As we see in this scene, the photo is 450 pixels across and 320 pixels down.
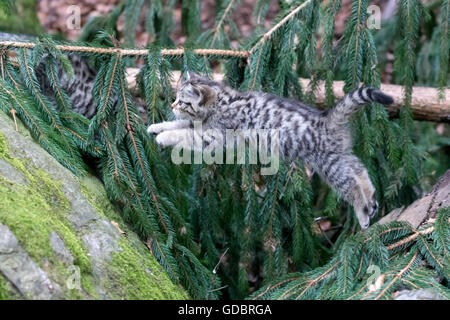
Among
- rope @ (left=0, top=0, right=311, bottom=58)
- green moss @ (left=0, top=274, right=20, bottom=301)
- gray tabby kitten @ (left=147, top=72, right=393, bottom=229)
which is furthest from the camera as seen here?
gray tabby kitten @ (left=147, top=72, right=393, bottom=229)

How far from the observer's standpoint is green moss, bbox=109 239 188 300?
2770mm

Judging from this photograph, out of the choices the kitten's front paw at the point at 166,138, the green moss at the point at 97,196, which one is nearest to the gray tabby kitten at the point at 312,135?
the kitten's front paw at the point at 166,138

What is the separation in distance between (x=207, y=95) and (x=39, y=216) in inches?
74.9

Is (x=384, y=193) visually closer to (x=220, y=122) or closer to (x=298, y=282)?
(x=220, y=122)

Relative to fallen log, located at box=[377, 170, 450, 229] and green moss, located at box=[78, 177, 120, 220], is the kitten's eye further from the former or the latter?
fallen log, located at box=[377, 170, 450, 229]

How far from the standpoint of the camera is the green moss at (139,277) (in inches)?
109

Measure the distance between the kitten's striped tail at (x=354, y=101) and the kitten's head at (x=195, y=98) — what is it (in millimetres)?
984

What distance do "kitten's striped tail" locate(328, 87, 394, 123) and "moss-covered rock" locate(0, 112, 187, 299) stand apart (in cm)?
160

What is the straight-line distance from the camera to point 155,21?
611 cm

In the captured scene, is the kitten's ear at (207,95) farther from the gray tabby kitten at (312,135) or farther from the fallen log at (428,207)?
the fallen log at (428,207)

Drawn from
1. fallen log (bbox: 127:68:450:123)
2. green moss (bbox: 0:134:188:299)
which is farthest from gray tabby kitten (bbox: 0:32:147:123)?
green moss (bbox: 0:134:188:299)

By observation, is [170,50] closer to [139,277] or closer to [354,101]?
[354,101]

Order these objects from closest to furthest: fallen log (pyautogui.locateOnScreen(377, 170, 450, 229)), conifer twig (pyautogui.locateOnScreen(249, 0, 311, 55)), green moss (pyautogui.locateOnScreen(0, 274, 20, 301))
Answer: green moss (pyautogui.locateOnScreen(0, 274, 20, 301)), fallen log (pyautogui.locateOnScreen(377, 170, 450, 229)), conifer twig (pyautogui.locateOnScreen(249, 0, 311, 55))
